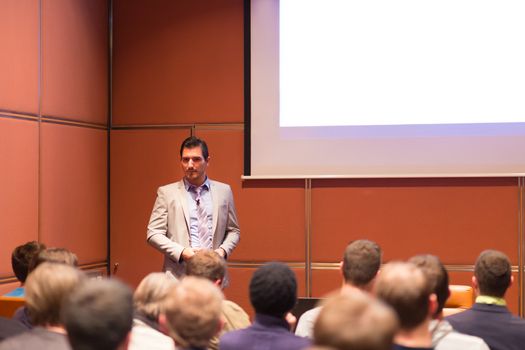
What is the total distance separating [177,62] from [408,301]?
433 cm

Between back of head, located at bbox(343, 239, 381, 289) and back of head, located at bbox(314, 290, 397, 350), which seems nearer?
back of head, located at bbox(314, 290, 397, 350)

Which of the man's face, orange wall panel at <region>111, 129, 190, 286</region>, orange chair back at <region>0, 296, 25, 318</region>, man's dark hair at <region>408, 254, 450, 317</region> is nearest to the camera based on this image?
man's dark hair at <region>408, 254, 450, 317</region>

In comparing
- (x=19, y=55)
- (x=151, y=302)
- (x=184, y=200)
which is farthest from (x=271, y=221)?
(x=151, y=302)

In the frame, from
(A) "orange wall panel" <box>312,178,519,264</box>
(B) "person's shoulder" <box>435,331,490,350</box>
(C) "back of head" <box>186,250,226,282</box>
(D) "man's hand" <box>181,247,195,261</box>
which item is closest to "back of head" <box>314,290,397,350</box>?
(B) "person's shoulder" <box>435,331,490,350</box>

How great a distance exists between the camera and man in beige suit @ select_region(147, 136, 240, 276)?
4816mm

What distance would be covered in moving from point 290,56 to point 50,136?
1954 mm

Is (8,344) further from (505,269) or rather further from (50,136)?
(50,136)

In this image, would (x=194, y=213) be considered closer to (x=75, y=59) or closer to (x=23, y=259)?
(x=23, y=259)

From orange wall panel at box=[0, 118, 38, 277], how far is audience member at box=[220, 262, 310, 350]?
2.64 m

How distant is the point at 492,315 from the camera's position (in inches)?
120

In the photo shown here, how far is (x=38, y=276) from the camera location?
236 centimetres

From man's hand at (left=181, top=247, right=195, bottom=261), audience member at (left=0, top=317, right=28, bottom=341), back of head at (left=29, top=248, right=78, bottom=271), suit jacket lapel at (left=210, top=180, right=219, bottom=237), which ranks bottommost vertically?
audience member at (left=0, top=317, right=28, bottom=341)

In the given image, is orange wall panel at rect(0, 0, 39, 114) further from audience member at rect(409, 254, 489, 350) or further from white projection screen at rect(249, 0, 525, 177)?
audience member at rect(409, 254, 489, 350)

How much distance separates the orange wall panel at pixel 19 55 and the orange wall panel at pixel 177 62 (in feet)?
3.75
